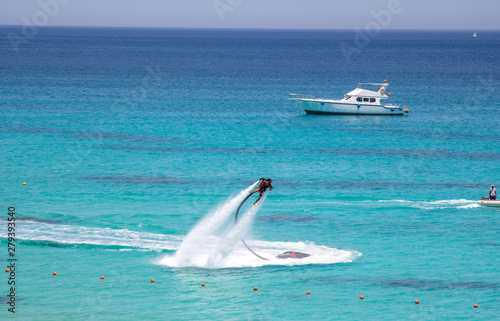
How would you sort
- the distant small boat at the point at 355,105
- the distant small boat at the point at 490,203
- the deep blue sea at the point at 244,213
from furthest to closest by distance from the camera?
the distant small boat at the point at 355,105 → the distant small boat at the point at 490,203 → the deep blue sea at the point at 244,213

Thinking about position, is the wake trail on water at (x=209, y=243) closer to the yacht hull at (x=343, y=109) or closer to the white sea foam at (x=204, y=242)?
the white sea foam at (x=204, y=242)

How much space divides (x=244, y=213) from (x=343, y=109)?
58.4 metres

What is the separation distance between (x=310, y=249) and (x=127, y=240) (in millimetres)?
10838

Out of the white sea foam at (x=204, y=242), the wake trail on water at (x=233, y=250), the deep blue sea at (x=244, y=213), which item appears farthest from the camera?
the white sea foam at (x=204, y=242)

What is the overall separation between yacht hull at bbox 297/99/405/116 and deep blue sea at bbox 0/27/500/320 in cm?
116

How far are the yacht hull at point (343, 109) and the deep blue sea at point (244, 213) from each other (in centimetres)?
116

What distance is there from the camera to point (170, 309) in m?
31.5

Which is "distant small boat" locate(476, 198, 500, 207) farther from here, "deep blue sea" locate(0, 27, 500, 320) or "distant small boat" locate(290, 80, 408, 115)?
"distant small boat" locate(290, 80, 408, 115)

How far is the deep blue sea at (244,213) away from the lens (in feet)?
107

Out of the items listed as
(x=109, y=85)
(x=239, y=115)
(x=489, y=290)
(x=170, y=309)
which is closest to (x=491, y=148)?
(x=239, y=115)

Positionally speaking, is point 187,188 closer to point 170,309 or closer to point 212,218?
point 212,218

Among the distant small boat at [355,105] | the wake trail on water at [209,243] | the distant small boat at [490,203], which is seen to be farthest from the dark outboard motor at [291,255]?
the distant small boat at [355,105]

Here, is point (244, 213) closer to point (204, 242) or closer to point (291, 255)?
point (204, 242)

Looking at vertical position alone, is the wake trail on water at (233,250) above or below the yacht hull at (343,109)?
below
